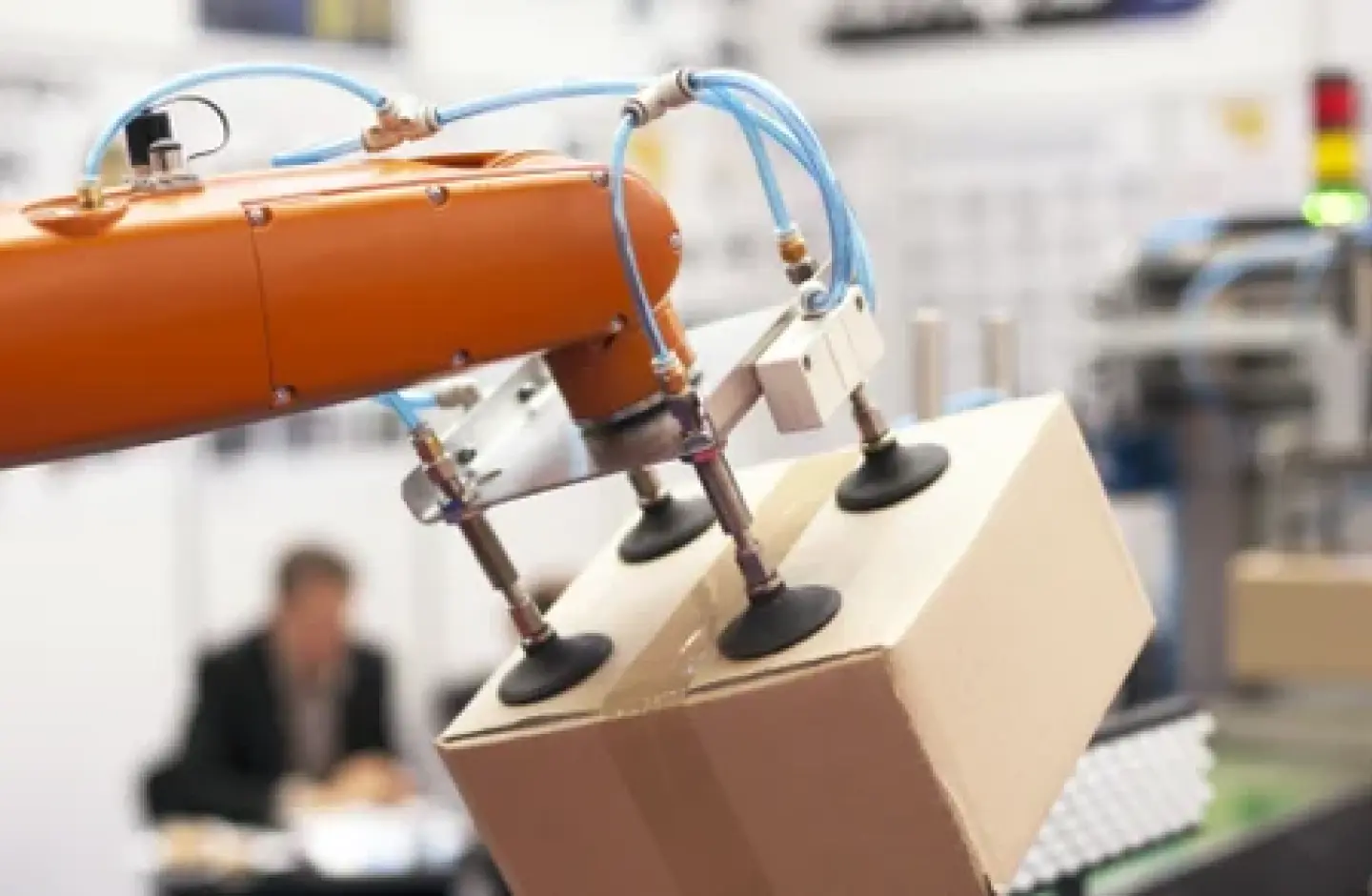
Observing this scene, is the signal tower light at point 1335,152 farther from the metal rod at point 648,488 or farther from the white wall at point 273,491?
the metal rod at point 648,488

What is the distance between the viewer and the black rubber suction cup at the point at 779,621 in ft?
2.89

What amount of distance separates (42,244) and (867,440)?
43 centimetres

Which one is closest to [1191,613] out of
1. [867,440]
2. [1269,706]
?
[1269,706]

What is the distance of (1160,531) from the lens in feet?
10.5

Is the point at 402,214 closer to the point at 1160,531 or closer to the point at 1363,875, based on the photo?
the point at 1363,875

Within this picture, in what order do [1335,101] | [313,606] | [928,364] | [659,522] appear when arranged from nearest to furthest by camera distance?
[659,522]
[928,364]
[1335,101]
[313,606]

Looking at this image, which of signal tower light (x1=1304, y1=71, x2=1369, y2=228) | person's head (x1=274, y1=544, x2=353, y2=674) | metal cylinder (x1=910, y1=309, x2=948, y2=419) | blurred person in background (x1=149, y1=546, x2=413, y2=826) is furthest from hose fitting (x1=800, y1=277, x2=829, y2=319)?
person's head (x1=274, y1=544, x2=353, y2=674)

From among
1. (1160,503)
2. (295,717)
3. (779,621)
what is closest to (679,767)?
(779,621)

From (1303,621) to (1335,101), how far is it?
66cm

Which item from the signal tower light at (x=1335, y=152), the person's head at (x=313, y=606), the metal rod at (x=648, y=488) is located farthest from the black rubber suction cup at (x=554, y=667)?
the person's head at (x=313, y=606)

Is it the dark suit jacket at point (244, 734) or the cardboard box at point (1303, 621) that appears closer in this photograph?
the cardboard box at point (1303, 621)

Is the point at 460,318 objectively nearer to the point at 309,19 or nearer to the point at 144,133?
the point at 144,133

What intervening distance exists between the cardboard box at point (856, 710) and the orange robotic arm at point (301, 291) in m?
0.14

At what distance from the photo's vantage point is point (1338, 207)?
2.46 meters
